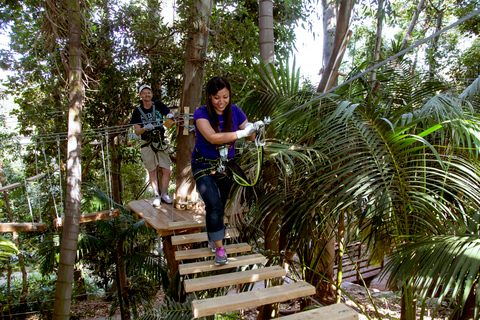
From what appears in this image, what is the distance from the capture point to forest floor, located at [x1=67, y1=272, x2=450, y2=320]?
6.25m

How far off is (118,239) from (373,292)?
18.6ft

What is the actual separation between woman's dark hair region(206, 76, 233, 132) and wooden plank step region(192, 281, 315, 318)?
118 cm

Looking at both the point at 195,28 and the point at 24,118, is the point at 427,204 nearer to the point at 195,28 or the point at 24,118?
the point at 195,28

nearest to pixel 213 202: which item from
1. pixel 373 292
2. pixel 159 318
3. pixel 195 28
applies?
pixel 159 318

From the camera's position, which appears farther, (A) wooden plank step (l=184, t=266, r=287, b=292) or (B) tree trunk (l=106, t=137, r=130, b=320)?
Answer: (B) tree trunk (l=106, t=137, r=130, b=320)

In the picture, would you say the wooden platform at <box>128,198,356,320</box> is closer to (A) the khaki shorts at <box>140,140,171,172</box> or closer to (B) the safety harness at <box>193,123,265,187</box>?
(B) the safety harness at <box>193,123,265,187</box>

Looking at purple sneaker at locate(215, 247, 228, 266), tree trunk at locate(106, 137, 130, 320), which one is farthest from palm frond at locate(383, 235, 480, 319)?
tree trunk at locate(106, 137, 130, 320)

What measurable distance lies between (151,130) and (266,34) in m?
2.01

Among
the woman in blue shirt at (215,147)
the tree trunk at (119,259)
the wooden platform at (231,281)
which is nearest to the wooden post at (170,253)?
the wooden platform at (231,281)

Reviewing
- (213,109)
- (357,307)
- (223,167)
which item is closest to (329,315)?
(223,167)

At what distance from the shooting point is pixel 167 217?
14.8 feet

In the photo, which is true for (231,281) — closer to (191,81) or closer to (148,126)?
(148,126)

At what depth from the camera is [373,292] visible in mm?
8203

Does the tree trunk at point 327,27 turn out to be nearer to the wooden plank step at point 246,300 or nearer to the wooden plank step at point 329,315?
the wooden plank step at point 246,300
